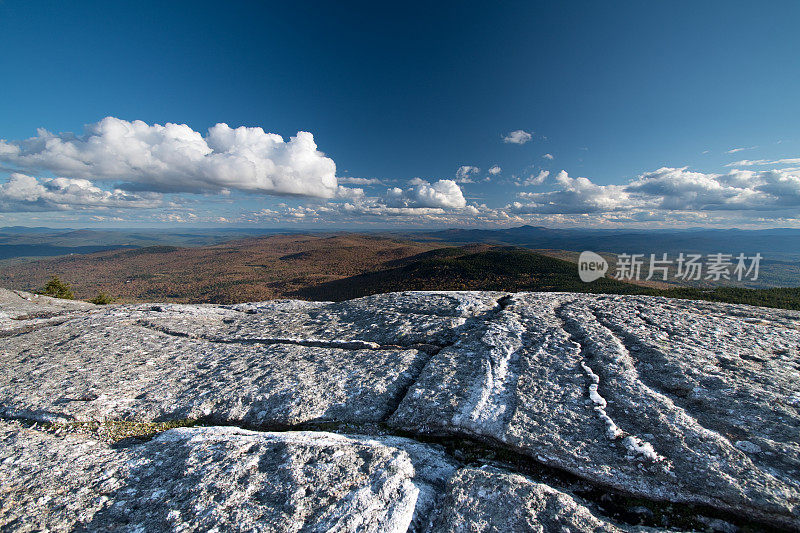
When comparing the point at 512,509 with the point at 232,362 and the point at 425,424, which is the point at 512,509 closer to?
the point at 425,424

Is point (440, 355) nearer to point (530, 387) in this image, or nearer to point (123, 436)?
point (530, 387)

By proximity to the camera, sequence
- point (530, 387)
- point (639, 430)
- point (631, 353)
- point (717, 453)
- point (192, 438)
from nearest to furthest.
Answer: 1. point (717, 453)
2. point (639, 430)
3. point (192, 438)
4. point (530, 387)
5. point (631, 353)

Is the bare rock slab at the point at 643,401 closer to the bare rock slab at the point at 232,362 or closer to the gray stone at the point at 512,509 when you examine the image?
the gray stone at the point at 512,509

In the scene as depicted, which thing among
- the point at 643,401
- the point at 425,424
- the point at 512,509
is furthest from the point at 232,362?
the point at 643,401

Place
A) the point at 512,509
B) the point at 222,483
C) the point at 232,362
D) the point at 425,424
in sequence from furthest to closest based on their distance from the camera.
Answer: the point at 232,362, the point at 425,424, the point at 222,483, the point at 512,509

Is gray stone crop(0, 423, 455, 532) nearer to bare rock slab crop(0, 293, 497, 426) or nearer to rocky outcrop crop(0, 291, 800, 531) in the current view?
rocky outcrop crop(0, 291, 800, 531)

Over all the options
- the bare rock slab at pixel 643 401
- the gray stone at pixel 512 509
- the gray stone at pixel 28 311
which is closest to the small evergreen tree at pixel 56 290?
the gray stone at pixel 28 311

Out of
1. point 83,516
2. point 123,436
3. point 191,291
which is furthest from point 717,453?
point 191,291

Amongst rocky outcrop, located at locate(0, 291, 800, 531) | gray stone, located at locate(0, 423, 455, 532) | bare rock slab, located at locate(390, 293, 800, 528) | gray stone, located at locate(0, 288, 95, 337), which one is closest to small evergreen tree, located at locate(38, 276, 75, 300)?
gray stone, located at locate(0, 288, 95, 337)
